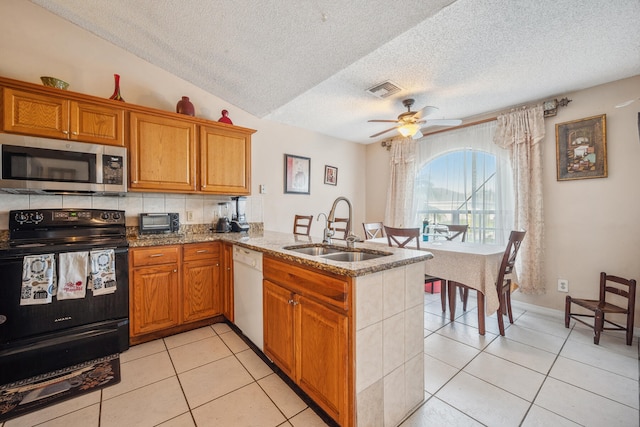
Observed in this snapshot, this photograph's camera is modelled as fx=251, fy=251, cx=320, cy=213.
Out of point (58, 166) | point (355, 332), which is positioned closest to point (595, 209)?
point (355, 332)

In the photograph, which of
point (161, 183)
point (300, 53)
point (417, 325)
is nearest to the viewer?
point (417, 325)

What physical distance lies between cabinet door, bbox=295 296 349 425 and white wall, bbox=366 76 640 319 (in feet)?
9.52

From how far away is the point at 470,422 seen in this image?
4.45ft

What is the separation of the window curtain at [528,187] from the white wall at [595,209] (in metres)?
0.10

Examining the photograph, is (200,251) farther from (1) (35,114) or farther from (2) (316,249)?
(1) (35,114)

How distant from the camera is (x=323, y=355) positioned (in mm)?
1313

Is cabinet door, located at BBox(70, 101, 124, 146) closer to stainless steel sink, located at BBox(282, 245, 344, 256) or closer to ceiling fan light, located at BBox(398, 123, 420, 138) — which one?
stainless steel sink, located at BBox(282, 245, 344, 256)

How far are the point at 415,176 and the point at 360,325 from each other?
3395mm

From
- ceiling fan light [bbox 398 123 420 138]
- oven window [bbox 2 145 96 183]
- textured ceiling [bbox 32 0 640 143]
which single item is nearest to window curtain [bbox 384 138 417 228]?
textured ceiling [bbox 32 0 640 143]

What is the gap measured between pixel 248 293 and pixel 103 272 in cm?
108

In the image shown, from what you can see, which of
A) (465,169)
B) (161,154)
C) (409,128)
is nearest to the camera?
(161,154)

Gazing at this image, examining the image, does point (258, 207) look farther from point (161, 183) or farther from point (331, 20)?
point (331, 20)

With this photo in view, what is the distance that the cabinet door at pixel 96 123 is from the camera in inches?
79.7

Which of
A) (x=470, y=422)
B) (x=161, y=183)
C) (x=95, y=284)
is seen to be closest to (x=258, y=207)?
(x=161, y=183)
